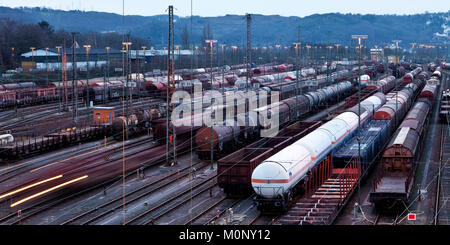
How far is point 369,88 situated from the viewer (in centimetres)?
6738

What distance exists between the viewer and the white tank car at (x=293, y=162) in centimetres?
2323

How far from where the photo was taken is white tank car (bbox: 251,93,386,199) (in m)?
23.2

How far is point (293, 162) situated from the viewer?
79.7 ft

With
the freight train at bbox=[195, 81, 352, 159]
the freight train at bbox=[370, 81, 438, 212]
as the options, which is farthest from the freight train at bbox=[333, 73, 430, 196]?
the freight train at bbox=[195, 81, 352, 159]

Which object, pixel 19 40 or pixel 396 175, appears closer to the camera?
pixel 396 175

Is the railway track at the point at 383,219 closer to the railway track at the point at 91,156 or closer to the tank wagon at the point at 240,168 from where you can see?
the tank wagon at the point at 240,168

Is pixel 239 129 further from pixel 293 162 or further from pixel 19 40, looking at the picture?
pixel 19 40

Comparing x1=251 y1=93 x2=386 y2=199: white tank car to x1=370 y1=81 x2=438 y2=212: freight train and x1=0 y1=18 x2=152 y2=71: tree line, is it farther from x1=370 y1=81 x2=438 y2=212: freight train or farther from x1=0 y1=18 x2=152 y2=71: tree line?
x1=0 y1=18 x2=152 y2=71: tree line

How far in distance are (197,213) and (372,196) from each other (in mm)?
7521

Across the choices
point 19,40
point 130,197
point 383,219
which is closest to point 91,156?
point 130,197

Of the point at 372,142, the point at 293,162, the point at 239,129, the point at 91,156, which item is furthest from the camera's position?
the point at 239,129
